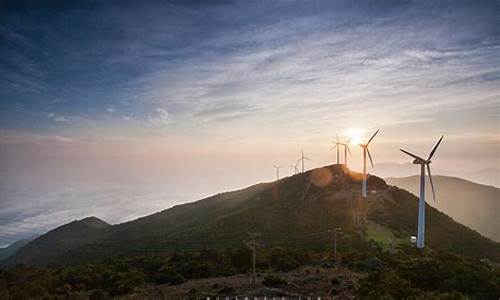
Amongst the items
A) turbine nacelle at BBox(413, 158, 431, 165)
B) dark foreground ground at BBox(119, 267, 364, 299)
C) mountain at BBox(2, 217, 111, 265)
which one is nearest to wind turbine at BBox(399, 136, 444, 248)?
turbine nacelle at BBox(413, 158, 431, 165)

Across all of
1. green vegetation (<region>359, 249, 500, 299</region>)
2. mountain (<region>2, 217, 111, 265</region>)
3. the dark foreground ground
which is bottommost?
mountain (<region>2, 217, 111, 265</region>)

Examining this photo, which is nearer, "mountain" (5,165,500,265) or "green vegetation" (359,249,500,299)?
→ "green vegetation" (359,249,500,299)

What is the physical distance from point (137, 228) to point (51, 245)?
110 feet

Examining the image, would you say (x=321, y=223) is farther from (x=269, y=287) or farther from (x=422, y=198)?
(x=269, y=287)

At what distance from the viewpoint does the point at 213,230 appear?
77.1m

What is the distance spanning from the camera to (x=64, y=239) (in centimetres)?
13312

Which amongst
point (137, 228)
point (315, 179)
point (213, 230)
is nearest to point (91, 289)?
point (213, 230)

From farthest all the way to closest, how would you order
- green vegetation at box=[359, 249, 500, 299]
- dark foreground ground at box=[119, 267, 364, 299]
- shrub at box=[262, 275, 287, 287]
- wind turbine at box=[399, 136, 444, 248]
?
wind turbine at box=[399, 136, 444, 248]
shrub at box=[262, 275, 287, 287]
dark foreground ground at box=[119, 267, 364, 299]
green vegetation at box=[359, 249, 500, 299]

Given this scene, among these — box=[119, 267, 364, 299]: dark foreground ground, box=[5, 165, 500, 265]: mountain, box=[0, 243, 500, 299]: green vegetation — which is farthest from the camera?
box=[5, 165, 500, 265]: mountain

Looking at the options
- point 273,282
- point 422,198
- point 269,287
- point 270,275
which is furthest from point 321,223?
point 269,287

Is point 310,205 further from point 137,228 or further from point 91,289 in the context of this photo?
point 137,228

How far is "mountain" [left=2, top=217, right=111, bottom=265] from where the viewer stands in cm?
11569

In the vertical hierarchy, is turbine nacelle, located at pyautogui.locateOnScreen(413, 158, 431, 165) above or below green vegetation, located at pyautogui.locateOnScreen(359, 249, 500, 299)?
above

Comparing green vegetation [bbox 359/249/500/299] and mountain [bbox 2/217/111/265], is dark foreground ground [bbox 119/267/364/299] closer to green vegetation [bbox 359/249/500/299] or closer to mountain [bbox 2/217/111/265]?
green vegetation [bbox 359/249/500/299]
